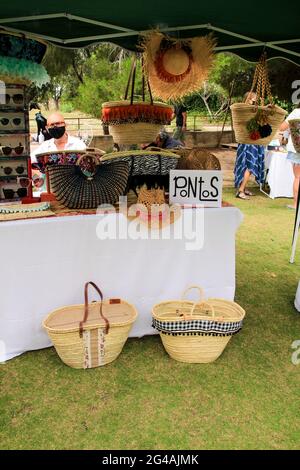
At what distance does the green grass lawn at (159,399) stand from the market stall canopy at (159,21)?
2.00 m

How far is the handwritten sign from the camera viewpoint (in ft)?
8.07

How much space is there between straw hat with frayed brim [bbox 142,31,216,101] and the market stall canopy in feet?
0.49

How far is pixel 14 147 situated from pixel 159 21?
1302 mm

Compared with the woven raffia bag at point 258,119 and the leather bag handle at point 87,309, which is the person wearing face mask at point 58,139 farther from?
the leather bag handle at point 87,309

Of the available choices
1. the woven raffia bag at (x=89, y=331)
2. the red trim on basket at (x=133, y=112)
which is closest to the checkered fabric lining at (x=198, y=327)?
the woven raffia bag at (x=89, y=331)

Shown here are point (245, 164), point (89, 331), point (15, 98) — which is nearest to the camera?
point (89, 331)

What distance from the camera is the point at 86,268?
7.82 feet

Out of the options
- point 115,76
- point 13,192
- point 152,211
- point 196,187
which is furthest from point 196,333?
point 115,76

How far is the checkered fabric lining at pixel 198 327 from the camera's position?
2195mm

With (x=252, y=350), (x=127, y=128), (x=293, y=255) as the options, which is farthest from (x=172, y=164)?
(x=293, y=255)

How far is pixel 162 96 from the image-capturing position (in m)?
3.14

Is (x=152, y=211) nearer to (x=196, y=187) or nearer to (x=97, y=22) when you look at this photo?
(x=196, y=187)

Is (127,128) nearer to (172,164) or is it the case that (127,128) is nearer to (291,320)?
(172,164)

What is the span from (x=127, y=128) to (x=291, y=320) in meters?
1.72
